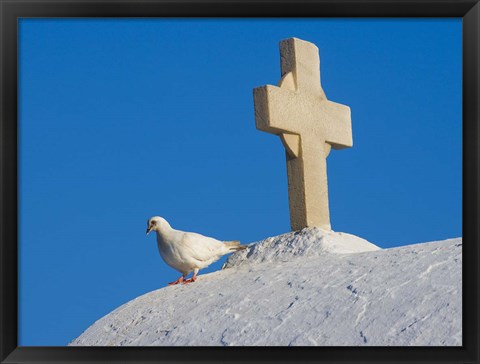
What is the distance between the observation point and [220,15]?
685cm

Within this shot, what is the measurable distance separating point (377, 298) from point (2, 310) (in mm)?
→ 3442

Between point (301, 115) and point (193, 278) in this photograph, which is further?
point (301, 115)

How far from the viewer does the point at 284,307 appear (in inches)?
347

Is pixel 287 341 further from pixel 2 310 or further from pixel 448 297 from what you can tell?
pixel 2 310

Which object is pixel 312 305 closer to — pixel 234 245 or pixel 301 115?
pixel 234 245

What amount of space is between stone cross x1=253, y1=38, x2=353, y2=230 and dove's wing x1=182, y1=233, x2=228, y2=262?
1204 millimetres

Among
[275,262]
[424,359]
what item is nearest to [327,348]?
[424,359]

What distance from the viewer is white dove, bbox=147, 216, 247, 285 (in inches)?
404

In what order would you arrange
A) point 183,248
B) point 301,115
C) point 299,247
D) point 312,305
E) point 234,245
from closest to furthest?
point 312,305 < point 183,248 < point 299,247 < point 234,245 < point 301,115

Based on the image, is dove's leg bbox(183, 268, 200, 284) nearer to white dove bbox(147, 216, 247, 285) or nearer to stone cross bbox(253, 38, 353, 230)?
white dove bbox(147, 216, 247, 285)

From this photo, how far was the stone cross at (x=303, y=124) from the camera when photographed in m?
11.1

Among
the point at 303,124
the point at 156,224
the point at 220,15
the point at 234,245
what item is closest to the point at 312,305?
the point at 234,245

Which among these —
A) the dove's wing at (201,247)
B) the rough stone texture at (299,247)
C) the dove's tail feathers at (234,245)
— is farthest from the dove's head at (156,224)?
the rough stone texture at (299,247)

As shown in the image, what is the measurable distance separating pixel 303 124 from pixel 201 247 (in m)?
2.26
